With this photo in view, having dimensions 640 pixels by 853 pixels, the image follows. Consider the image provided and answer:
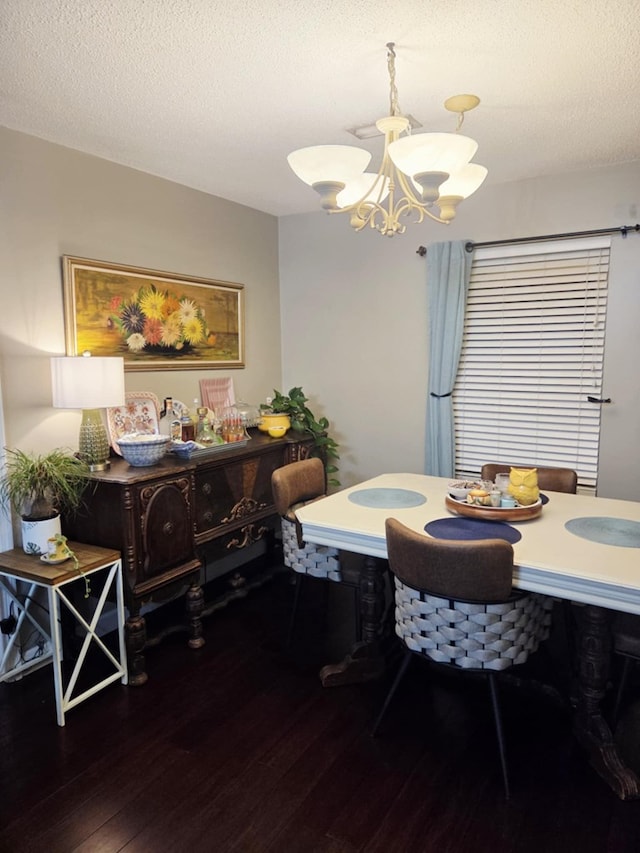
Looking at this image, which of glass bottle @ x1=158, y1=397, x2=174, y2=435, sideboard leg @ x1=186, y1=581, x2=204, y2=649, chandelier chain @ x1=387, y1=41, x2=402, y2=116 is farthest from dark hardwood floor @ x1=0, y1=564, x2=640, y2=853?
chandelier chain @ x1=387, y1=41, x2=402, y2=116

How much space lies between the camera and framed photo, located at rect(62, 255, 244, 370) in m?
2.72

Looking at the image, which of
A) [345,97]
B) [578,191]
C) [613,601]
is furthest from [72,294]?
[578,191]

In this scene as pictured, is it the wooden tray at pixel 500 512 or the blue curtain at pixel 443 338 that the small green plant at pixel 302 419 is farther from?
the wooden tray at pixel 500 512

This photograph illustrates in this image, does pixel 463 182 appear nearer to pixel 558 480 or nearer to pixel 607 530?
pixel 607 530

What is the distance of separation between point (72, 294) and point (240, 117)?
1.15m

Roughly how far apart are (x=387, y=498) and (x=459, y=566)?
0.85 meters

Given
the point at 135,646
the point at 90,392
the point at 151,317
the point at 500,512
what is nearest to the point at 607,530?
the point at 500,512

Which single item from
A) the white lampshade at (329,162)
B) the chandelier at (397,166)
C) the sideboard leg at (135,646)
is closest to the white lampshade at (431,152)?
the chandelier at (397,166)

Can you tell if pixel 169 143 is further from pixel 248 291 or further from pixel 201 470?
pixel 201 470

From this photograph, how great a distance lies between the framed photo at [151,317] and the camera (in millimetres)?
2725

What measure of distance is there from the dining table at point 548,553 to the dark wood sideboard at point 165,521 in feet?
2.18

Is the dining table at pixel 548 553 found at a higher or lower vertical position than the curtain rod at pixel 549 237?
lower

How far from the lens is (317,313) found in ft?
13.4

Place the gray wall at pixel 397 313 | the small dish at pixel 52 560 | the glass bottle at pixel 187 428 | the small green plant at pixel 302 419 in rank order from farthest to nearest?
the small green plant at pixel 302 419 → the gray wall at pixel 397 313 → the glass bottle at pixel 187 428 → the small dish at pixel 52 560
